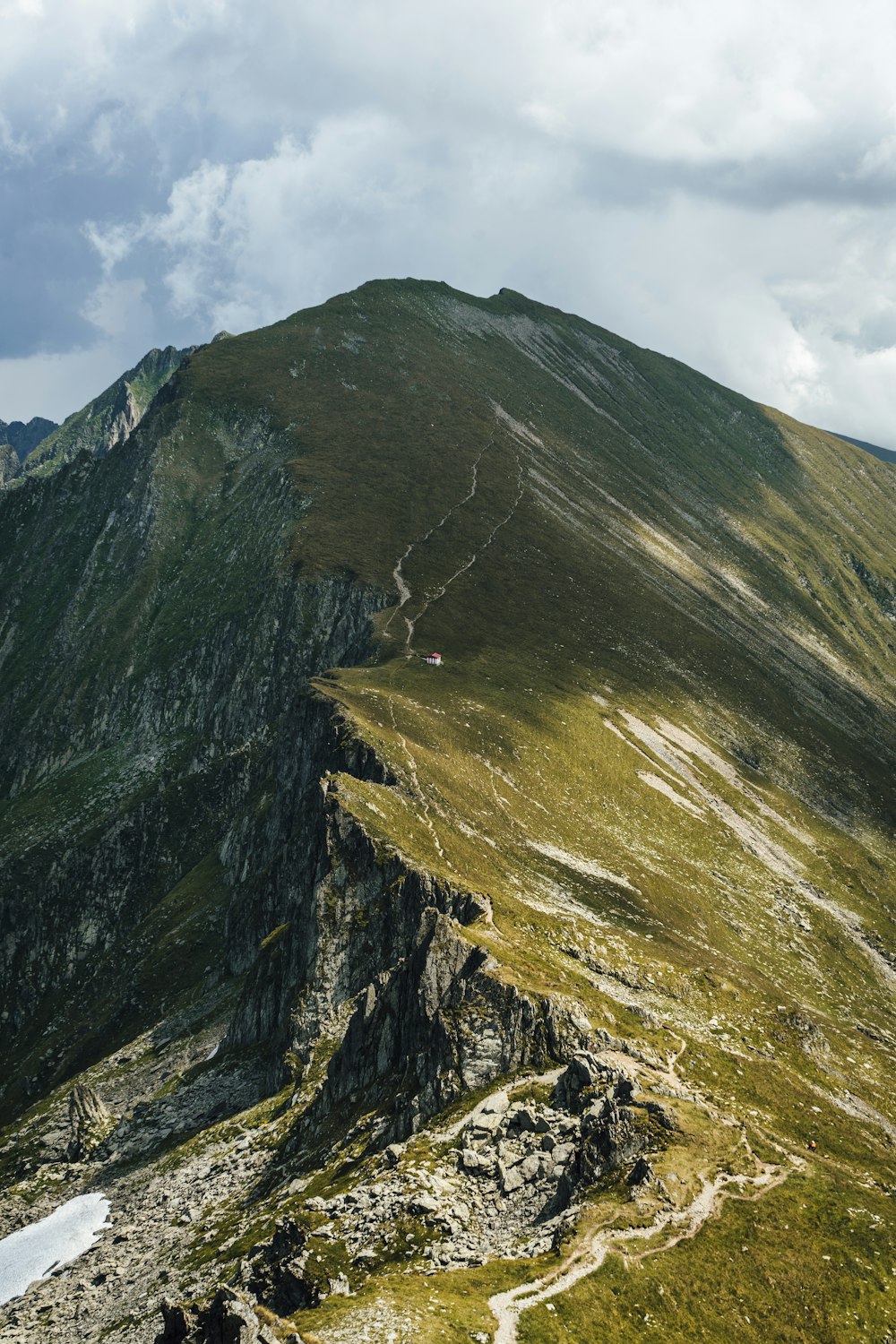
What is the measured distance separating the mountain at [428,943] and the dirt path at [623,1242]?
0.43 ft

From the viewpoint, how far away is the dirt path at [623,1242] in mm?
35656

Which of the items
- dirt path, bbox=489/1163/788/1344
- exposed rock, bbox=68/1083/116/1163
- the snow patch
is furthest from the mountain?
the snow patch

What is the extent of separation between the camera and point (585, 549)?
197m

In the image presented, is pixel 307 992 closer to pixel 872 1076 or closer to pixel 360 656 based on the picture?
pixel 872 1076

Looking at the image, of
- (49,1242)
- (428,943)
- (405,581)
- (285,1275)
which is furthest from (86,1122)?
(405,581)

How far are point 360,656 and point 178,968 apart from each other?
169 ft

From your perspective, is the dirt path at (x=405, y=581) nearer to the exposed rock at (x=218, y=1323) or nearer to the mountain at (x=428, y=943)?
the mountain at (x=428, y=943)

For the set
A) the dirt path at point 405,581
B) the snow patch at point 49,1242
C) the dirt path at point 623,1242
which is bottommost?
the snow patch at point 49,1242

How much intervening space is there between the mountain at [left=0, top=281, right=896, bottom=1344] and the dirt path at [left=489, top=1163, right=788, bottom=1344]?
13cm

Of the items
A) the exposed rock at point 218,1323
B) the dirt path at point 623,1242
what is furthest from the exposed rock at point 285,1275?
the dirt path at point 623,1242

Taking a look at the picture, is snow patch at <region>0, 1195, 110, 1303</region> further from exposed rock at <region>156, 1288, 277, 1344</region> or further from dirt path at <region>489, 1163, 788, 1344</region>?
dirt path at <region>489, 1163, 788, 1344</region>

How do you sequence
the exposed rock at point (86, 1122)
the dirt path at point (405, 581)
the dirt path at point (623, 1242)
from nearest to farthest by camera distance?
the dirt path at point (623, 1242) → the exposed rock at point (86, 1122) → the dirt path at point (405, 581)

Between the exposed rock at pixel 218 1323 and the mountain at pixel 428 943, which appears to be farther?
the mountain at pixel 428 943

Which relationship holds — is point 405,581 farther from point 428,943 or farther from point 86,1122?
point 428,943
